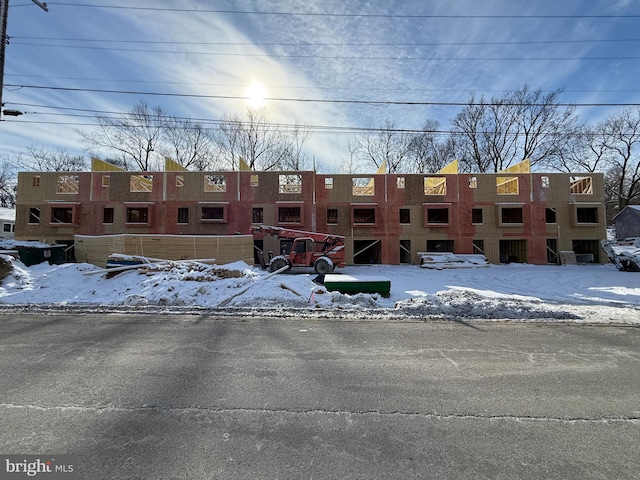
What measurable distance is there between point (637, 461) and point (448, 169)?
27.5 meters

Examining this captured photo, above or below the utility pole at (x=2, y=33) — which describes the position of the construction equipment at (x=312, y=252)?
Result: below

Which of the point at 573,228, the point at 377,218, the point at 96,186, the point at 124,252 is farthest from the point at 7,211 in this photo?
the point at 573,228

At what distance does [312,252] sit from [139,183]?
19.0 m

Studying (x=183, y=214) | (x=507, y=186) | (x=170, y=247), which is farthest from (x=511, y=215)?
(x=183, y=214)

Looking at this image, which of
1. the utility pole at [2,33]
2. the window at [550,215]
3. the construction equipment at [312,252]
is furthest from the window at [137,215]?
the window at [550,215]

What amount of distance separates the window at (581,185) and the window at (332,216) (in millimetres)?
19850

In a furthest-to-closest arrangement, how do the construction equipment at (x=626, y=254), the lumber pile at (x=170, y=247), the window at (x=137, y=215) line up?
1. the window at (x=137, y=215)
2. the construction equipment at (x=626, y=254)
3. the lumber pile at (x=170, y=247)

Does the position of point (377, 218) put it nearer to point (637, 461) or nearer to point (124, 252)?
point (124, 252)

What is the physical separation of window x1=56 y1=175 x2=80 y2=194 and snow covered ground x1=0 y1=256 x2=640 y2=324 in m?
16.5

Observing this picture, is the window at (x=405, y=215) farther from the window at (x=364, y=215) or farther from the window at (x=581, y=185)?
the window at (x=581, y=185)

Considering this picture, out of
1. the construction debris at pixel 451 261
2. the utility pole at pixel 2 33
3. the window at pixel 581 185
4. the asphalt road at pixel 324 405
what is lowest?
the asphalt road at pixel 324 405

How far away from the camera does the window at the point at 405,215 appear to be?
25.8 metres

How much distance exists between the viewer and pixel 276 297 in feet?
31.8

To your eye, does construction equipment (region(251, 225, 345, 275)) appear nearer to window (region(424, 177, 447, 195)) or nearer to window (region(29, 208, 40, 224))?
window (region(424, 177, 447, 195))
